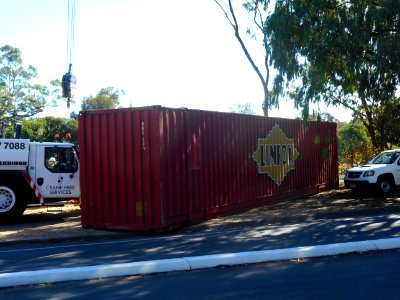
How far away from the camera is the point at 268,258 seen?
730cm

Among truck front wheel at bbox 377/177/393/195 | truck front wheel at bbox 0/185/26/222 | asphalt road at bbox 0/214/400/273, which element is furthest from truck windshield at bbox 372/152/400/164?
truck front wheel at bbox 0/185/26/222

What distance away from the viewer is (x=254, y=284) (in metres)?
5.92

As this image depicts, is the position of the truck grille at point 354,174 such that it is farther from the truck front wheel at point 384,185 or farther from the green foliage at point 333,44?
the green foliage at point 333,44

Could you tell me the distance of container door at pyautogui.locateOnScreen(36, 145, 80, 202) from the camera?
13.5 meters

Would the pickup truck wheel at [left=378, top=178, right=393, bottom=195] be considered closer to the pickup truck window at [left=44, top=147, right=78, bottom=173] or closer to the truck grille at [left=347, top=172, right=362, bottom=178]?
the truck grille at [left=347, top=172, right=362, bottom=178]

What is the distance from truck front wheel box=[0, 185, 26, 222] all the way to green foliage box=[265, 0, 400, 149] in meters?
8.87

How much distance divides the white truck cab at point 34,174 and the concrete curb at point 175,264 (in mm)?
7074

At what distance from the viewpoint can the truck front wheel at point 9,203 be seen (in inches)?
511

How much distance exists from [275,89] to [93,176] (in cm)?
732

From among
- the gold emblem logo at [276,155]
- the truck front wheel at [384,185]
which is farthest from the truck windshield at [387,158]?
the gold emblem logo at [276,155]

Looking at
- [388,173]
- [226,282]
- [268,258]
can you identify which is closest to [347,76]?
[388,173]

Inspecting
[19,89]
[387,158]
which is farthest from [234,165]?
[19,89]

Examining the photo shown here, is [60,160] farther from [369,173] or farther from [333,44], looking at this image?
[369,173]

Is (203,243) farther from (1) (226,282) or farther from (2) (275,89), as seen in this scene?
(2) (275,89)
